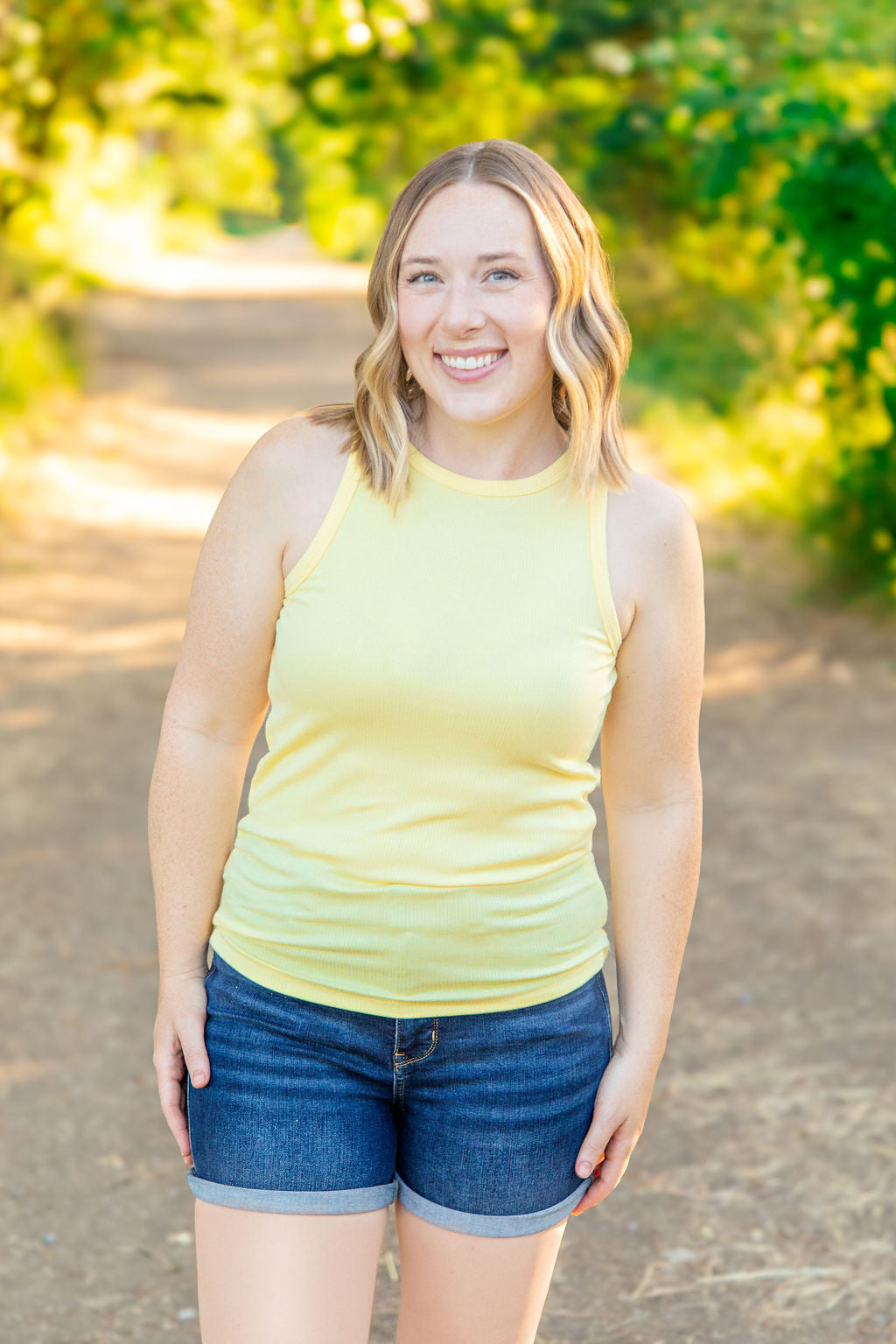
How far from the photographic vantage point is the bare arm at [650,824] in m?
1.78

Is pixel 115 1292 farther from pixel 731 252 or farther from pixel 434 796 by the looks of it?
pixel 731 252

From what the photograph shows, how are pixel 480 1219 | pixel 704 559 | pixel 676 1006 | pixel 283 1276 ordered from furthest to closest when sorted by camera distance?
pixel 704 559 < pixel 676 1006 < pixel 480 1219 < pixel 283 1276

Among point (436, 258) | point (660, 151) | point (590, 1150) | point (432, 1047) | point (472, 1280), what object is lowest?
point (660, 151)

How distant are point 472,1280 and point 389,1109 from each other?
0.73ft

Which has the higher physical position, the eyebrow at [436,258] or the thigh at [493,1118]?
the eyebrow at [436,258]

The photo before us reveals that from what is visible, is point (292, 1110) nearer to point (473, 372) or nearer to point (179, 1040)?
point (179, 1040)

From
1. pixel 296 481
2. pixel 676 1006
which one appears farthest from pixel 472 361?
pixel 676 1006

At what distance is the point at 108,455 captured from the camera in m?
10.5

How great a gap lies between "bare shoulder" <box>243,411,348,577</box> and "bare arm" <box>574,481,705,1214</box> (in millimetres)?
378

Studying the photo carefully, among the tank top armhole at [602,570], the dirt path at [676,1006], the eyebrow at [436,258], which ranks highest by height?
the eyebrow at [436,258]

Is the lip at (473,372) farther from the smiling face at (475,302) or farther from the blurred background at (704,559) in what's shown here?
the blurred background at (704,559)

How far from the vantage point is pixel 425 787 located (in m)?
1.67

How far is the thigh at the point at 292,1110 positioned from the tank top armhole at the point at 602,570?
512 mm

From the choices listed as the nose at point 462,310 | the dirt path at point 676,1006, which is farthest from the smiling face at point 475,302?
the dirt path at point 676,1006
